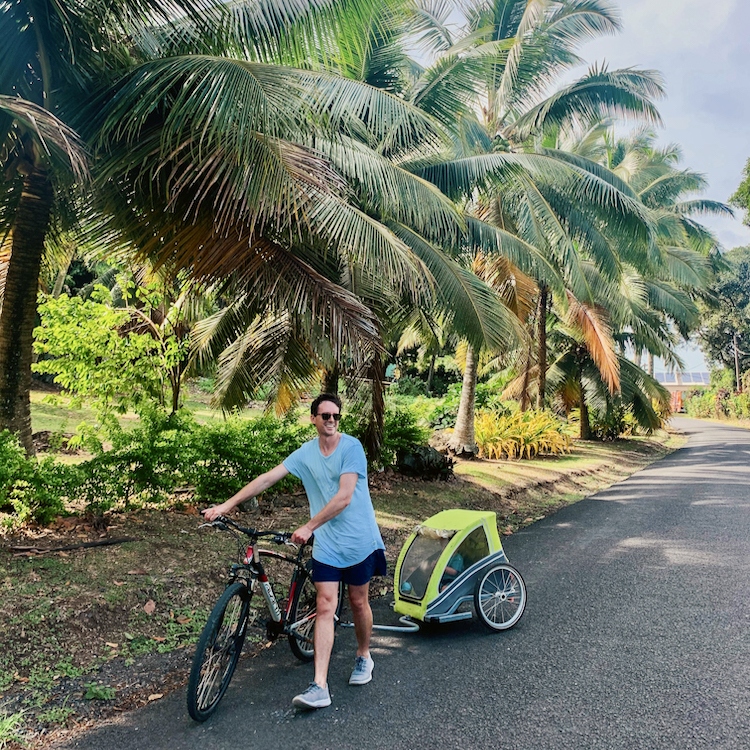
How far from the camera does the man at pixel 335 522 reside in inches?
143

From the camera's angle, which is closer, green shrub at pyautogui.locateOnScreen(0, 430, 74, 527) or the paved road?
the paved road

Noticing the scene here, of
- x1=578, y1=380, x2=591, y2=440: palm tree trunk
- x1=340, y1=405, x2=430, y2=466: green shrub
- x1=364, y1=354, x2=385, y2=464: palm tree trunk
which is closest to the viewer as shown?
x1=364, y1=354, x2=385, y2=464: palm tree trunk

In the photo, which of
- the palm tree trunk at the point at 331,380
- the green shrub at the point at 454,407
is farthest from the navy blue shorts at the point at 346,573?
the green shrub at the point at 454,407

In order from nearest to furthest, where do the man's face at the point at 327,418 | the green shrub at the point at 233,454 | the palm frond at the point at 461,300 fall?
the man's face at the point at 327,418
the green shrub at the point at 233,454
the palm frond at the point at 461,300

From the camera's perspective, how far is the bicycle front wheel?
330 centimetres

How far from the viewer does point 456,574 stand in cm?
479

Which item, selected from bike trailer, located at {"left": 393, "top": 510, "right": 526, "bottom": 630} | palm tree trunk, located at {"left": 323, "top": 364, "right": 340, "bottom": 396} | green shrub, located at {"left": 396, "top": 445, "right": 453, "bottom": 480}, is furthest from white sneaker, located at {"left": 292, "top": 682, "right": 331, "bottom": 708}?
green shrub, located at {"left": 396, "top": 445, "right": 453, "bottom": 480}

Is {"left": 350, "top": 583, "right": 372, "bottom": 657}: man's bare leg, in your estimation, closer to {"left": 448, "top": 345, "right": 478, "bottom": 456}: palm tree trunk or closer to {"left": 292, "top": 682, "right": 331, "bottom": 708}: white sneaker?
{"left": 292, "top": 682, "right": 331, "bottom": 708}: white sneaker

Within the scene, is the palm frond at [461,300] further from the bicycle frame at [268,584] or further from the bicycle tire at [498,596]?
the bicycle frame at [268,584]

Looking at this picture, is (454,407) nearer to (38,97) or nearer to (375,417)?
(375,417)

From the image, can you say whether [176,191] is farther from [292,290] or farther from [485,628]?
[485,628]

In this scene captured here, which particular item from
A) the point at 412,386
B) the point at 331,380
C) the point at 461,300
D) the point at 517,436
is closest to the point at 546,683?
the point at 461,300

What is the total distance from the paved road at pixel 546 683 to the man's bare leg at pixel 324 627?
21cm

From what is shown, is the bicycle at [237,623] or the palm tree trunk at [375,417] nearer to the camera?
the bicycle at [237,623]
